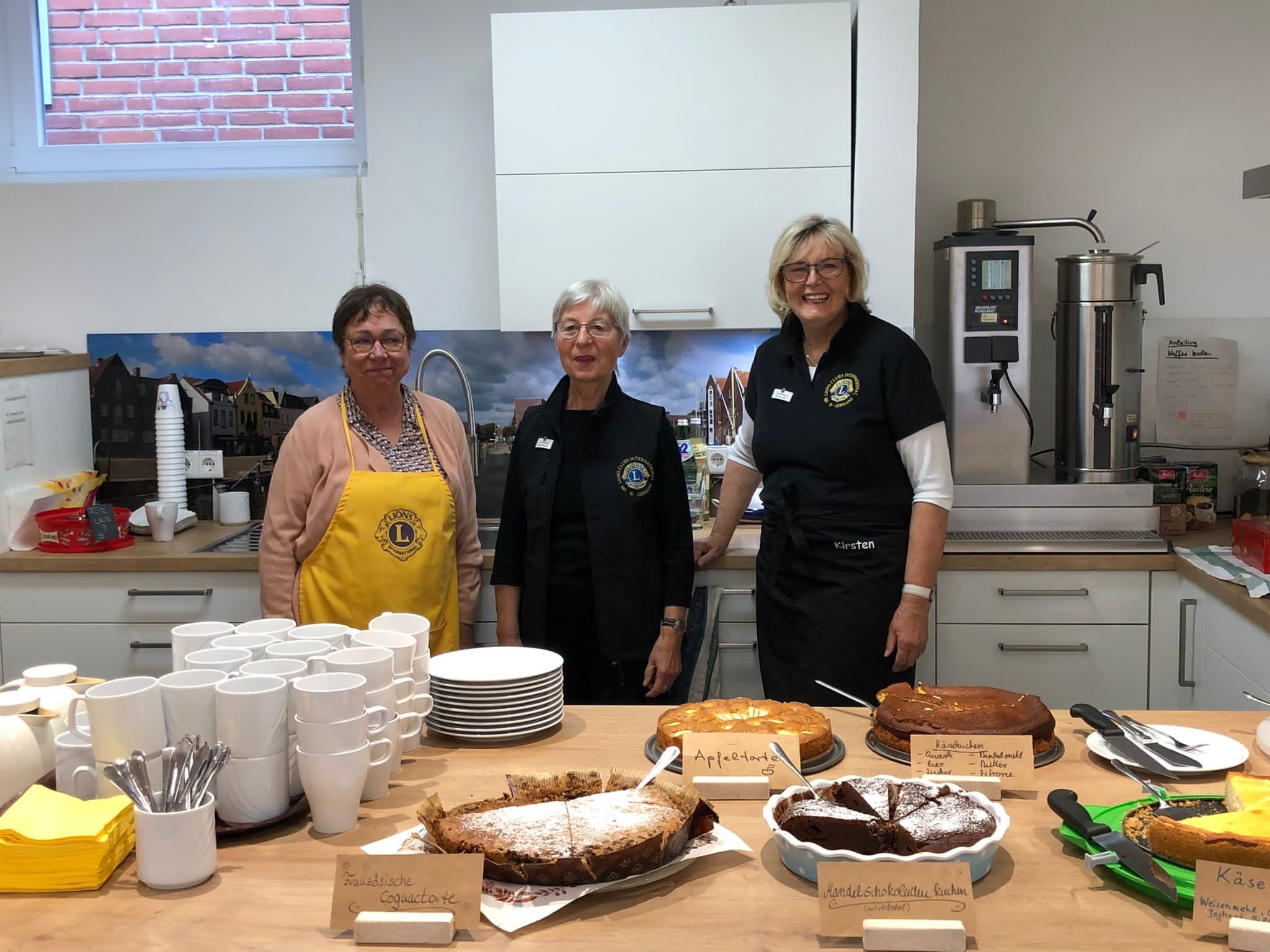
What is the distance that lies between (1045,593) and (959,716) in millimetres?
1465

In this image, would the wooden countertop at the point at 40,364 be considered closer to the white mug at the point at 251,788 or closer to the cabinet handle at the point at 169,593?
the cabinet handle at the point at 169,593

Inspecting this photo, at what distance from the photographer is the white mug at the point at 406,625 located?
5.24ft

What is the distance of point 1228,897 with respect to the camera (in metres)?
1.09

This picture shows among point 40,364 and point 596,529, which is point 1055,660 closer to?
point 596,529

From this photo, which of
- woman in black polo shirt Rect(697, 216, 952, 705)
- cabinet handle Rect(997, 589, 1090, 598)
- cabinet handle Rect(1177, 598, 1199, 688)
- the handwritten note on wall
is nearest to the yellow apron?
woman in black polo shirt Rect(697, 216, 952, 705)

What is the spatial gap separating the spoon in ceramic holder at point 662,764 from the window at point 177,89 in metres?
2.71

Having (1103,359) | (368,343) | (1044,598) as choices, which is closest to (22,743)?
(368,343)

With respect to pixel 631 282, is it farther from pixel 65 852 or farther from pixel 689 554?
pixel 65 852

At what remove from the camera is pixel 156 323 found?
139 inches

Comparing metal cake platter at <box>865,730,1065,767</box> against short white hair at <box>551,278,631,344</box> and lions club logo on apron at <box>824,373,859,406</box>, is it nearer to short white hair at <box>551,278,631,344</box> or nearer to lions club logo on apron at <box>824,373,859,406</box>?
lions club logo on apron at <box>824,373,859,406</box>

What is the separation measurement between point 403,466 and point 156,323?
1.49 meters

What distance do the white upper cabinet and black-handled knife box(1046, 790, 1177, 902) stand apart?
2065 mm

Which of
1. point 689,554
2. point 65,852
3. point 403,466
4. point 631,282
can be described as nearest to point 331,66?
point 631,282

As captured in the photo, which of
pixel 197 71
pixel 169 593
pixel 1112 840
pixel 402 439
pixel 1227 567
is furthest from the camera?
pixel 197 71
